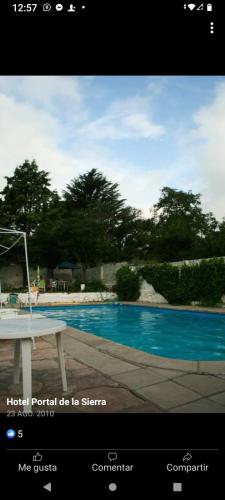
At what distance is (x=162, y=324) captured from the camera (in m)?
10.5

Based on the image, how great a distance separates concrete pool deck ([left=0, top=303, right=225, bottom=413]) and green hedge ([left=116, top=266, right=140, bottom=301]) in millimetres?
12227

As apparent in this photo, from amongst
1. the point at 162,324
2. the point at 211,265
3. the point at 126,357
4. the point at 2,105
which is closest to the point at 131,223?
the point at 211,265

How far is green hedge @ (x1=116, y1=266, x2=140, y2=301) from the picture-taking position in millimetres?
16516

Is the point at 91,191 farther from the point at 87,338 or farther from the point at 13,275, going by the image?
the point at 87,338

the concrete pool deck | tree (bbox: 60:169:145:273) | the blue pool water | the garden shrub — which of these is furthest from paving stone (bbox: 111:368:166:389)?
tree (bbox: 60:169:145:273)

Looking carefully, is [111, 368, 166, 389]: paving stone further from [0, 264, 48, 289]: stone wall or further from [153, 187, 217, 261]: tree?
[0, 264, 48, 289]: stone wall

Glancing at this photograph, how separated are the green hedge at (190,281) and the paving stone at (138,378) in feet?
32.1

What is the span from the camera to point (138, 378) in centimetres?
290

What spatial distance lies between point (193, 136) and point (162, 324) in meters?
9.08

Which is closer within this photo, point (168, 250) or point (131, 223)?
point (168, 250)
